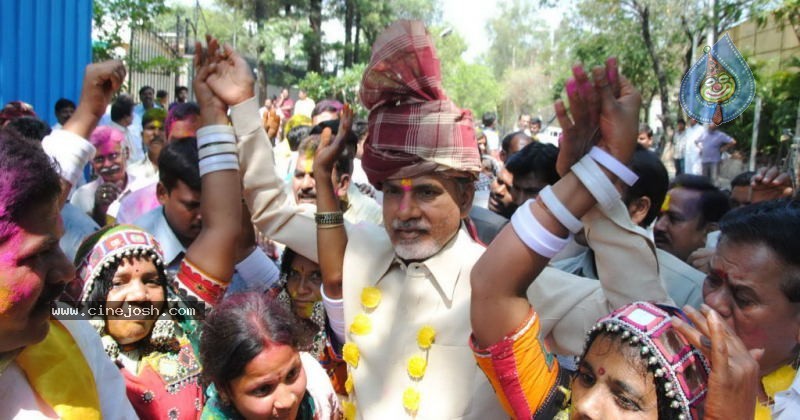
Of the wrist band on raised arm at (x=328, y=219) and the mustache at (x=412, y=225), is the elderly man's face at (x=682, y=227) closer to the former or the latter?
the mustache at (x=412, y=225)

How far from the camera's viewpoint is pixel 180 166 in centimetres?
302

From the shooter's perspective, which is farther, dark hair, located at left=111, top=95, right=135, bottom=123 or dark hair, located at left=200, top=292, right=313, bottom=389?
dark hair, located at left=111, top=95, right=135, bottom=123

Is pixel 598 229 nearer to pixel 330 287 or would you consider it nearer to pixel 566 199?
pixel 566 199

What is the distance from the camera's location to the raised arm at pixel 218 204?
234cm

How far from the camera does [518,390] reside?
1782 millimetres

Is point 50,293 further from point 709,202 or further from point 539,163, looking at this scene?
point 709,202

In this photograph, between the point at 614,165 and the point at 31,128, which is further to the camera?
the point at 31,128

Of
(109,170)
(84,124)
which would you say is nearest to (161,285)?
(84,124)

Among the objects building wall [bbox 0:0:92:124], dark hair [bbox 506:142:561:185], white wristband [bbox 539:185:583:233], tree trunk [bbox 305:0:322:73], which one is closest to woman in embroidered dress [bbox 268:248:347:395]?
dark hair [bbox 506:142:561:185]

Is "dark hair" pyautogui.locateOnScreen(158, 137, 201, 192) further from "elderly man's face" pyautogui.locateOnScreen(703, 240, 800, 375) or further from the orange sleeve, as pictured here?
"elderly man's face" pyautogui.locateOnScreen(703, 240, 800, 375)

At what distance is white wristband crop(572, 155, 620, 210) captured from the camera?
1.61 m

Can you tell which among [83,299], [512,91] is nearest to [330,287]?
[83,299]

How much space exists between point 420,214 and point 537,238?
71 cm

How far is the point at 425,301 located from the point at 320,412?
54 centimetres
